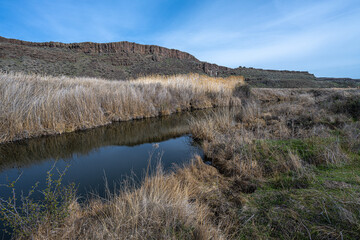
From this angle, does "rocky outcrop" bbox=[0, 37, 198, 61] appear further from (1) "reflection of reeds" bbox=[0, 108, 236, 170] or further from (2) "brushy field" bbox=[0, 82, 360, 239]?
(2) "brushy field" bbox=[0, 82, 360, 239]

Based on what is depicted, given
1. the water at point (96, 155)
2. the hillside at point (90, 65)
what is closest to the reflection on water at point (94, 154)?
the water at point (96, 155)

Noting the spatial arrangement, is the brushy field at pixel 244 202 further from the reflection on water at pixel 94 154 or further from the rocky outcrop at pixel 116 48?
the rocky outcrop at pixel 116 48

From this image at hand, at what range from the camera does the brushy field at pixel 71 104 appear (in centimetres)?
494

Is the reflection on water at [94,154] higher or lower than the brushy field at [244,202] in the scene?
lower

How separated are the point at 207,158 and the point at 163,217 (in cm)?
248

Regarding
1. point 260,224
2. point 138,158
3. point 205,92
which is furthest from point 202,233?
point 205,92

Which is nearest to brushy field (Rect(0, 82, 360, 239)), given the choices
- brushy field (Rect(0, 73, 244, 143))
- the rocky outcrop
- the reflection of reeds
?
the reflection of reeds

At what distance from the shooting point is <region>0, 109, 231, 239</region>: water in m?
3.12

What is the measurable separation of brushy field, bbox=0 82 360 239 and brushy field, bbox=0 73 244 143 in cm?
419

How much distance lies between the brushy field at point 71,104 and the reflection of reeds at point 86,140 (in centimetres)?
38

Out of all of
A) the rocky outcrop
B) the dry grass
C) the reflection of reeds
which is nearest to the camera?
the dry grass

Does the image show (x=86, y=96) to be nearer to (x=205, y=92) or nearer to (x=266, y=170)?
(x=266, y=170)

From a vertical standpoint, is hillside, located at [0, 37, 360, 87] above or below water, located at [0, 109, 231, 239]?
above

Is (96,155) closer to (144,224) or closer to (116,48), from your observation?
(144,224)
